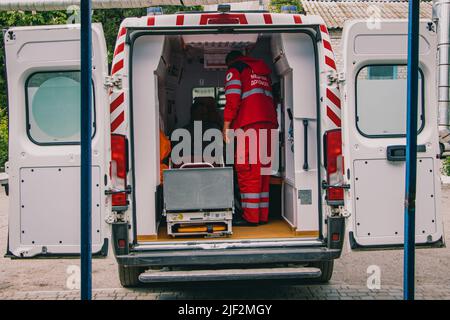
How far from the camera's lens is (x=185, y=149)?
6.37 meters

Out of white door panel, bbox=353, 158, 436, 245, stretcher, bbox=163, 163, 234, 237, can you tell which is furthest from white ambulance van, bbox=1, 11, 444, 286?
stretcher, bbox=163, 163, 234, 237

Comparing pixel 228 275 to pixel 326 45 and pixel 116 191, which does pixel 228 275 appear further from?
pixel 326 45

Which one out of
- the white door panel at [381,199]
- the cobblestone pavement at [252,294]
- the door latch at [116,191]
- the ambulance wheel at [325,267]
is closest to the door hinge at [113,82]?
the door latch at [116,191]

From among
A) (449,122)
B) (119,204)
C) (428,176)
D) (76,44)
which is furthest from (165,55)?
(449,122)

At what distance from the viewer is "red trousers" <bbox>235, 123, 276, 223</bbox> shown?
560cm

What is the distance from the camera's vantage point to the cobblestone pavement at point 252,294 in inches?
212

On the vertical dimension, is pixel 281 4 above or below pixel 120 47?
above

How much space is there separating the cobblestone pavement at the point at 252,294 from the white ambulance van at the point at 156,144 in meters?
0.80

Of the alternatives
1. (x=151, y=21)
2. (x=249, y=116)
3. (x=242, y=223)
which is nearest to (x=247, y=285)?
(x=242, y=223)

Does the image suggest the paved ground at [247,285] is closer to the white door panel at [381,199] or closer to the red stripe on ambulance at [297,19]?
the white door panel at [381,199]

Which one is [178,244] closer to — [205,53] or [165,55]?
[165,55]

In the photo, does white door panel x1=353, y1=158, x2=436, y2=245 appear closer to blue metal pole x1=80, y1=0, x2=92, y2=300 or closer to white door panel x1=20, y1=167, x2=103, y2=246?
white door panel x1=20, y1=167, x2=103, y2=246

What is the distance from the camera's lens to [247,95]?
561cm

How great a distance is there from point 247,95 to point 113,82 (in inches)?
62.6
